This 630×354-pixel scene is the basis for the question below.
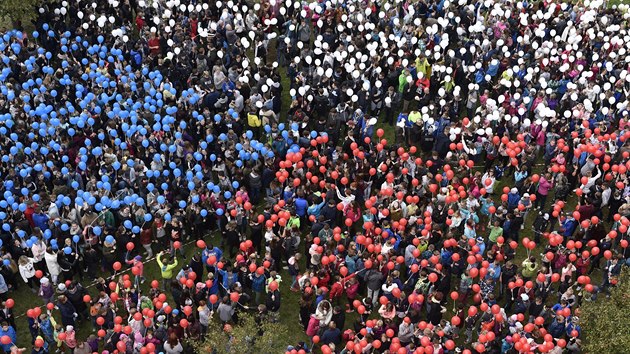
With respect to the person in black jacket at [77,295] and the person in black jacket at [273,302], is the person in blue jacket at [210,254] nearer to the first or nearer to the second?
the person in black jacket at [273,302]

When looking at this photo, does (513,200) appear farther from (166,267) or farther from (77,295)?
(77,295)

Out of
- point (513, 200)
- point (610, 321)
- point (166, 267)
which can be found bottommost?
point (610, 321)

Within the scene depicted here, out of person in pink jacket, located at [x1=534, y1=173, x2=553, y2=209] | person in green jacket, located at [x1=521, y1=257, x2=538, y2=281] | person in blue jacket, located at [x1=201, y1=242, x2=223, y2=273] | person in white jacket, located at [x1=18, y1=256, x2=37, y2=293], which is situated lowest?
person in green jacket, located at [x1=521, y1=257, x2=538, y2=281]

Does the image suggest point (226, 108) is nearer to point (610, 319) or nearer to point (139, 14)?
point (139, 14)

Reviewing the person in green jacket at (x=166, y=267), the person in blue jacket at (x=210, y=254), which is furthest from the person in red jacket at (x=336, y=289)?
the person in green jacket at (x=166, y=267)

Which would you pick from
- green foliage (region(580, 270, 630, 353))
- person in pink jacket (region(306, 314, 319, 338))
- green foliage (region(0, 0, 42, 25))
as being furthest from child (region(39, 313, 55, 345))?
green foliage (region(0, 0, 42, 25))

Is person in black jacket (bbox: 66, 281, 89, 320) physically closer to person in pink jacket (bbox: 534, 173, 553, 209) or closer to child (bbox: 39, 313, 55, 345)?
child (bbox: 39, 313, 55, 345)

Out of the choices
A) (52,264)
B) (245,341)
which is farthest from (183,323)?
(52,264)
